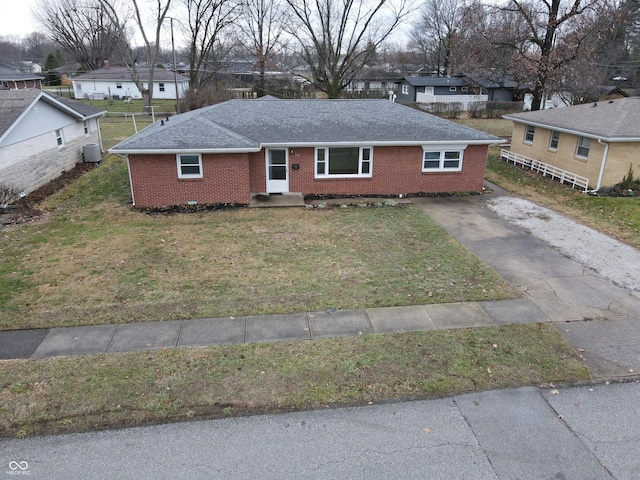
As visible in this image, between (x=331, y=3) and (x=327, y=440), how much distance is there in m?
43.9

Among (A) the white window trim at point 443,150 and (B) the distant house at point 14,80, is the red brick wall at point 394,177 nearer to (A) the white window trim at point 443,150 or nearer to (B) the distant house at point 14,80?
(A) the white window trim at point 443,150

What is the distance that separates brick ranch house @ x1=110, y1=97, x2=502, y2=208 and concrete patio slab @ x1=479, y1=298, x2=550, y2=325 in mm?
9341

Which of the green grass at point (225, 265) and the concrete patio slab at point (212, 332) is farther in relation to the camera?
the green grass at point (225, 265)

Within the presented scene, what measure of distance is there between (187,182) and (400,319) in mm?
10476

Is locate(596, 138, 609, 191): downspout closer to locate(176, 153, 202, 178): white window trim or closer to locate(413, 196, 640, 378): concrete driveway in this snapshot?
locate(413, 196, 640, 378): concrete driveway

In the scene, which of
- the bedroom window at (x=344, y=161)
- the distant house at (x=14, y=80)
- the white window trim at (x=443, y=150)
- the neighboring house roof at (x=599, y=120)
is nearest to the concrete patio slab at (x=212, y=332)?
the bedroom window at (x=344, y=161)

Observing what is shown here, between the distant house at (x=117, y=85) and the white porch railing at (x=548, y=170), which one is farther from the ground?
the distant house at (x=117, y=85)

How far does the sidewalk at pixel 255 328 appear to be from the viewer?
796 centimetres

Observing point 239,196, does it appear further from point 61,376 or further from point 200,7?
point 200,7

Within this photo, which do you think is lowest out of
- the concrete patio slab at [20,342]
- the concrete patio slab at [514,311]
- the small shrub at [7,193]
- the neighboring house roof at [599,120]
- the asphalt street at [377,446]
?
the asphalt street at [377,446]

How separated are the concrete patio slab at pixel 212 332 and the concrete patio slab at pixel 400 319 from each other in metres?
2.62

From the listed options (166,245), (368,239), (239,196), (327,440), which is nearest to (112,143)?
(239,196)

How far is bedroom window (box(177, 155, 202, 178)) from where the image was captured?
632 inches

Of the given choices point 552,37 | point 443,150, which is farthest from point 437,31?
point 443,150
